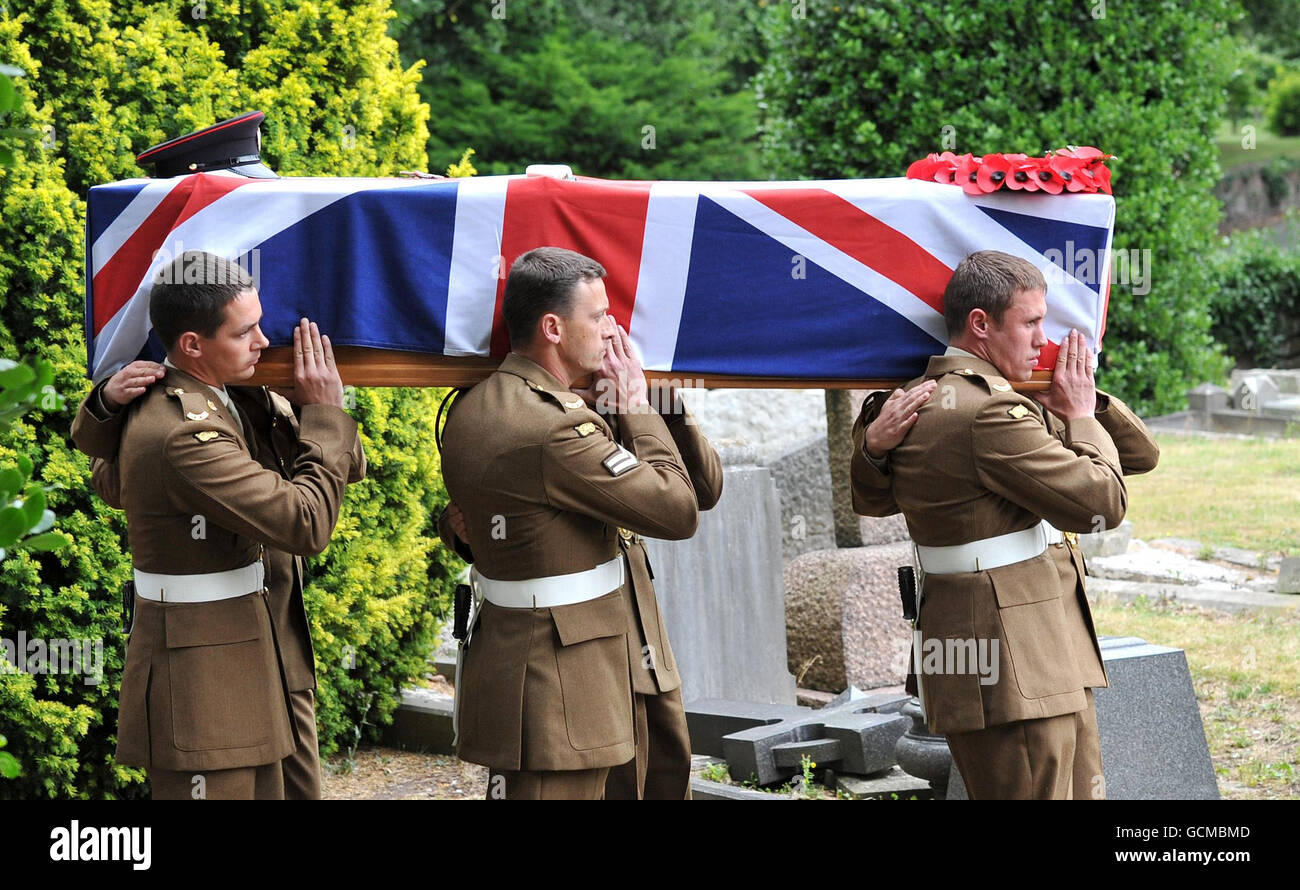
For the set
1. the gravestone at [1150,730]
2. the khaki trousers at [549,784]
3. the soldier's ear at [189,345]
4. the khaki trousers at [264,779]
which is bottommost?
the gravestone at [1150,730]

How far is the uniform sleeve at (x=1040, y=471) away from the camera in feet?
10.6

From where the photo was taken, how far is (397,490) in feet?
18.8

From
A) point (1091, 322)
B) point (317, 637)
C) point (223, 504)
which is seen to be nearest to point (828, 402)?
point (317, 637)

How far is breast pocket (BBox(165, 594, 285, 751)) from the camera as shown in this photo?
3346 millimetres

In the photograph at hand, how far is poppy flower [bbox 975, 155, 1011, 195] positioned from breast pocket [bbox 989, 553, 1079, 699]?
91 cm

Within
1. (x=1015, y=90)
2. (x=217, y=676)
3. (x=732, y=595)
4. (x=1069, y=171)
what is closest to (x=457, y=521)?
(x=217, y=676)

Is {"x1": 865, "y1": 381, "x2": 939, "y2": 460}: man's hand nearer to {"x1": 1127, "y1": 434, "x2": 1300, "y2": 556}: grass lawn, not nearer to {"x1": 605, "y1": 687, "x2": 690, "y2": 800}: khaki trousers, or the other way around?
{"x1": 605, "y1": 687, "x2": 690, "y2": 800}: khaki trousers

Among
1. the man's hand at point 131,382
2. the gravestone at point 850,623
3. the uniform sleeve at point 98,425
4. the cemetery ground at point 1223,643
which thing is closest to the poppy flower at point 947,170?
the man's hand at point 131,382

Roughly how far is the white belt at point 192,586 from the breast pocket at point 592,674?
0.79 m

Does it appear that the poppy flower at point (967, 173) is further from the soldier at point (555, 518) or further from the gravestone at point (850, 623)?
the gravestone at point (850, 623)

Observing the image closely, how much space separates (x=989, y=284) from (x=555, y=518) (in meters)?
1.17

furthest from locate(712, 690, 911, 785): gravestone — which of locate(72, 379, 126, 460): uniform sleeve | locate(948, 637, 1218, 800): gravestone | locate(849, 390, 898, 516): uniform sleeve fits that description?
locate(72, 379, 126, 460): uniform sleeve

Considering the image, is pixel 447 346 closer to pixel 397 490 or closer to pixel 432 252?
pixel 432 252

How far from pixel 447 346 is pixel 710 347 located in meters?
0.66
